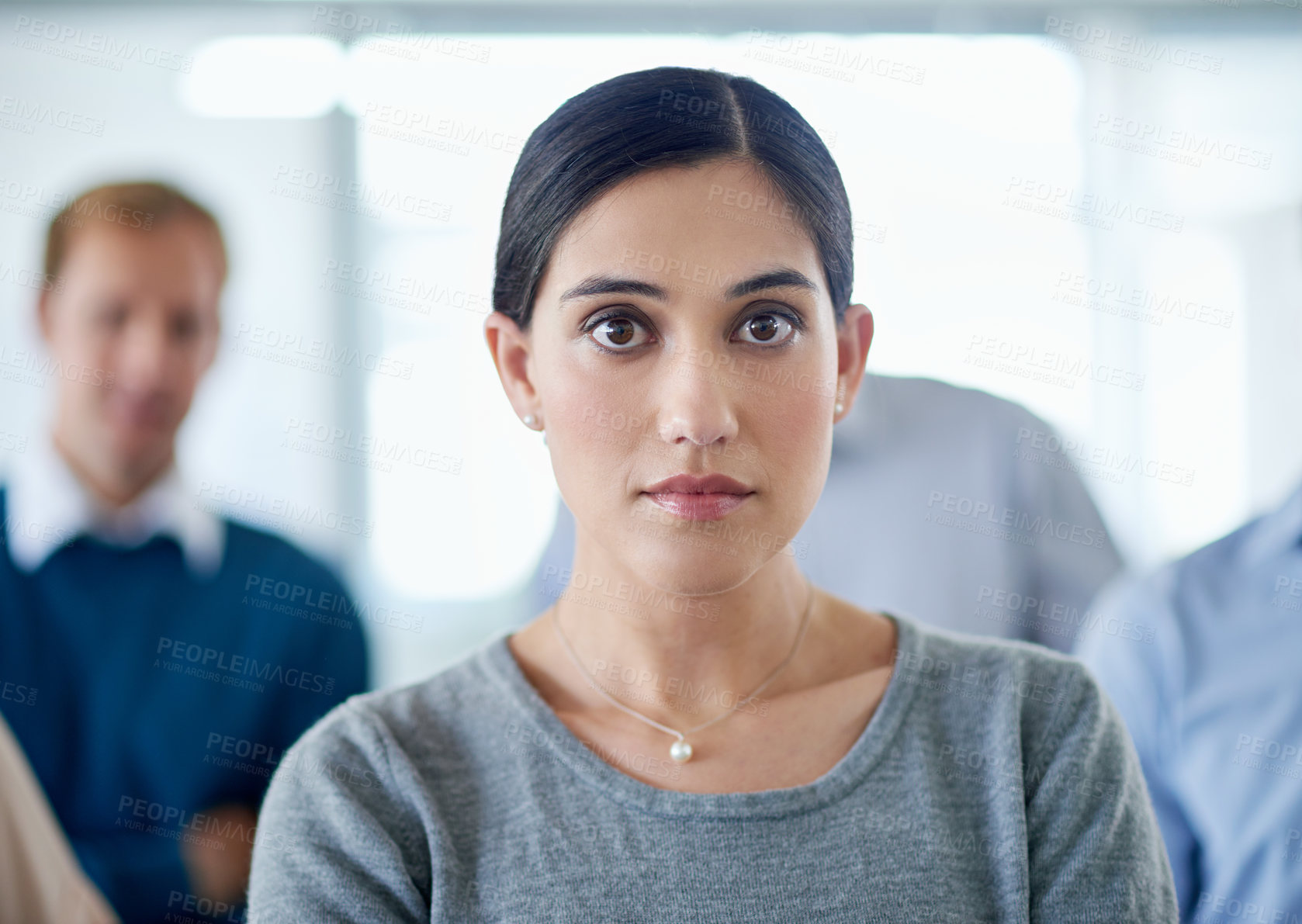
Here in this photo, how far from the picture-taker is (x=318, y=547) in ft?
9.64

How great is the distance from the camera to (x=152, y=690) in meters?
2.01

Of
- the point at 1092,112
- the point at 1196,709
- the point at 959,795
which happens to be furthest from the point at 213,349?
the point at 1092,112

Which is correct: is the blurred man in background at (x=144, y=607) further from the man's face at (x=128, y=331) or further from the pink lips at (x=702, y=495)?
the pink lips at (x=702, y=495)

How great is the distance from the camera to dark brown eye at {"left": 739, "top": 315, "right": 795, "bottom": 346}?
3.37 ft

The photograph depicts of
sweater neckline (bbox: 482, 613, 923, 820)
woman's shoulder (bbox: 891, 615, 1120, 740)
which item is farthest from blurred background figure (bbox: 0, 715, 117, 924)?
woman's shoulder (bbox: 891, 615, 1120, 740)

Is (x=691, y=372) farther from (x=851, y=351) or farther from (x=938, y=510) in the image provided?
(x=938, y=510)

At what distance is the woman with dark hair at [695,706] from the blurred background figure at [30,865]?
0.87 meters

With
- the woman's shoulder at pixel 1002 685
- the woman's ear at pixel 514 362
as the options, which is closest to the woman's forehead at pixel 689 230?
the woman's ear at pixel 514 362

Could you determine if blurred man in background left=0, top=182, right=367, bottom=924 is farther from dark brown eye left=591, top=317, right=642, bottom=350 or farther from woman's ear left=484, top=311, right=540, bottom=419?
dark brown eye left=591, top=317, right=642, bottom=350

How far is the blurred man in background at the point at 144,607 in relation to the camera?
77.2 inches

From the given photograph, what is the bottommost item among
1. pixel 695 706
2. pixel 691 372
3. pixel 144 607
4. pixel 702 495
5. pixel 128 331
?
pixel 695 706

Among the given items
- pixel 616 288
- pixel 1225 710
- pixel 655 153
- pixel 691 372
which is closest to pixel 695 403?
pixel 691 372

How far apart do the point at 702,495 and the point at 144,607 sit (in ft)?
5.02

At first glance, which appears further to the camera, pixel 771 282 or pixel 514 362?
pixel 514 362
